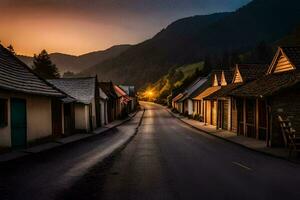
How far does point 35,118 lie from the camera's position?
907 inches

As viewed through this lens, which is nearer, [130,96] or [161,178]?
[161,178]

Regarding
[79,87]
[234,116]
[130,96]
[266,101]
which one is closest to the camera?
[266,101]

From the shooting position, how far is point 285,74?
84.8 feet

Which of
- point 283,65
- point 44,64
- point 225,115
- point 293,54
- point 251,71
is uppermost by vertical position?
point 44,64

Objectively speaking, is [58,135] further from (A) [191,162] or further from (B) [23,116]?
(A) [191,162]

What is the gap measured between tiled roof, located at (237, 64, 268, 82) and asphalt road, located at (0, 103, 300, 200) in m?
18.5

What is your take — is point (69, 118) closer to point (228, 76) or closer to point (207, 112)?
point (228, 76)

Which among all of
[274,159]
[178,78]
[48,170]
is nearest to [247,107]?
[274,159]

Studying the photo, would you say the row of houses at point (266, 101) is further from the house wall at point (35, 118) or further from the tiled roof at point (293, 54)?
the house wall at point (35, 118)

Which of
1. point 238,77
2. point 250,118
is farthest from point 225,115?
point 250,118

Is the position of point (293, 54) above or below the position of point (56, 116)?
above

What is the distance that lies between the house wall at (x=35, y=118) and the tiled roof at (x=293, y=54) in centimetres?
1534

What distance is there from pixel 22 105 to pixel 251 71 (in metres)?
22.3

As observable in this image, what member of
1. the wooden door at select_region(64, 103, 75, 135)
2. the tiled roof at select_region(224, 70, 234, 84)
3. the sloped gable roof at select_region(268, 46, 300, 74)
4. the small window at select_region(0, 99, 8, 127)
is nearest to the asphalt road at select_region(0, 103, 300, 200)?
the small window at select_region(0, 99, 8, 127)
